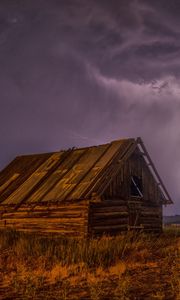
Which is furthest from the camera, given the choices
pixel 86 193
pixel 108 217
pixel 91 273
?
pixel 108 217

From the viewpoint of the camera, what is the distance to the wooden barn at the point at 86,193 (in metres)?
20.1

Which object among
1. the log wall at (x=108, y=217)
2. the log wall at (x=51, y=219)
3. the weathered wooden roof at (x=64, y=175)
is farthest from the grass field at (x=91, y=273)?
the weathered wooden roof at (x=64, y=175)

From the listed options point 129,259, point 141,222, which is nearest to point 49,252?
point 129,259

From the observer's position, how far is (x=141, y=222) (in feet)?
76.9

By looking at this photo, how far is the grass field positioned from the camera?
8250 mm

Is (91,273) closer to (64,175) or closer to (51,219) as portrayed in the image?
(51,219)

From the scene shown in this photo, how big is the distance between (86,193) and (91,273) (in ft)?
29.6

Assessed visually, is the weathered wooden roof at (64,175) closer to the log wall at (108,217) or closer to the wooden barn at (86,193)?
the wooden barn at (86,193)

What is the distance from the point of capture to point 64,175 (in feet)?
74.4

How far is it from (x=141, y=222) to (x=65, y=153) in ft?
21.9

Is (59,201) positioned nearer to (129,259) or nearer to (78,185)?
(78,185)

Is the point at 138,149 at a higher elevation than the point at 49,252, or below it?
higher

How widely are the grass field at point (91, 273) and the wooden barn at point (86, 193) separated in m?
5.12

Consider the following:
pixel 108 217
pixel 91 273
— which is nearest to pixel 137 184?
pixel 108 217
